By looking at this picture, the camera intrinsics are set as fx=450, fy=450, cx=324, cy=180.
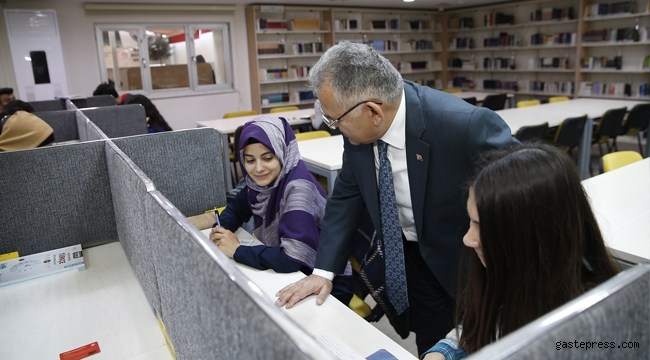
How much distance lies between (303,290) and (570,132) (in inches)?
148

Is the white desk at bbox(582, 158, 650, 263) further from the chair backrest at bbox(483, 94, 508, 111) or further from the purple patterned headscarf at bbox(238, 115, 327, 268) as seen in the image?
the chair backrest at bbox(483, 94, 508, 111)

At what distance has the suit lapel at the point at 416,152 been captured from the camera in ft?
4.30

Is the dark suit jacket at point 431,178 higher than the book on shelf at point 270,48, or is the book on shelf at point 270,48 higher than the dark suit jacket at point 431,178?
the book on shelf at point 270,48

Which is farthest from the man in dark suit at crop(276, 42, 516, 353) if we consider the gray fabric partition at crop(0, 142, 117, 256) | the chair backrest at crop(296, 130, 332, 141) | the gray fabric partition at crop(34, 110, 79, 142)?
the gray fabric partition at crop(34, 110, 79, 142)

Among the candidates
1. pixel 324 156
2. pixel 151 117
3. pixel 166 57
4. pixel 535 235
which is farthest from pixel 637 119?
pixel 166 57

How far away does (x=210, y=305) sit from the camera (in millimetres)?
627

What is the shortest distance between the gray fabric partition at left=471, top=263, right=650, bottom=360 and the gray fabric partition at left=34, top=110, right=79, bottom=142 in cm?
373

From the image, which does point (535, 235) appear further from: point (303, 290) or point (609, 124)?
point (609, 124)

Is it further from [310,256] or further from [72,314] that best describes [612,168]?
[72,314]

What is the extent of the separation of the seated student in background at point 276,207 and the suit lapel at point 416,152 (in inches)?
15.3

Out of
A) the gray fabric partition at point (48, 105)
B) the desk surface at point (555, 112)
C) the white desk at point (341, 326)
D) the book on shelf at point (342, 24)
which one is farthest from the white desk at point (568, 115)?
the gray fabric partition at point (48, 105)

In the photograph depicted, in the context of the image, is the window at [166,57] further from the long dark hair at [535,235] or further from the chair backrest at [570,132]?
the long dark hair at [535,235]

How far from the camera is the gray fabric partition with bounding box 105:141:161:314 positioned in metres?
1.05

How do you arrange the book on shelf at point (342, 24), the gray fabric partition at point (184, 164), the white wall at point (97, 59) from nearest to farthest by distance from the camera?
the gray fabric partition at point (184, 164)
the white wall at point (97, 59)
the book on shelf at point (342, 24)
